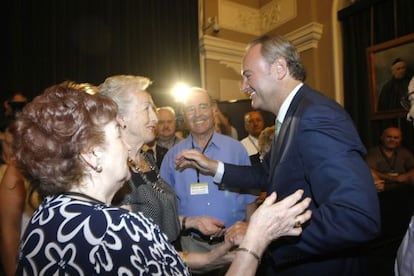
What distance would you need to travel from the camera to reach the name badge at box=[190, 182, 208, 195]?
249cm

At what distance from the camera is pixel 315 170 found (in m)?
1.21

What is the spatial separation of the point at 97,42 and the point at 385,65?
527 centimetres

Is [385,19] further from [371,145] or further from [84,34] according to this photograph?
[84,34]

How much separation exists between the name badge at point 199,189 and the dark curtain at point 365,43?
436 centimetres

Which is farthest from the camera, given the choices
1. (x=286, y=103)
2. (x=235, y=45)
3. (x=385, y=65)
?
(x=235, y=45)

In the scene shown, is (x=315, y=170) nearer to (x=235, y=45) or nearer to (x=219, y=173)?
(x=219, y=173)

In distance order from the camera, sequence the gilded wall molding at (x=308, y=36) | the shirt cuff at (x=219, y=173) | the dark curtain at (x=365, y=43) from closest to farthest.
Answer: the shirt cuff at (x=219, y=173) → the dark curtain at (x=365, y=43) → the gilded wall molding at (x=308, y=36)

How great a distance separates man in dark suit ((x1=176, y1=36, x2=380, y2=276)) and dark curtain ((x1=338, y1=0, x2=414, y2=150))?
4598mm

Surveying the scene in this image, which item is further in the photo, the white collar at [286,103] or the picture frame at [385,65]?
the picture frame at [385,65]

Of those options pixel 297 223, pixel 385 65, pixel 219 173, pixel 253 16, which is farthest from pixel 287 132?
pixel 253 16

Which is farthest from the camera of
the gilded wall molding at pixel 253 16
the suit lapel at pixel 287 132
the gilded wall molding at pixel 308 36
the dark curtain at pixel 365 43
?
the gilded wall molding at pixel 253 16

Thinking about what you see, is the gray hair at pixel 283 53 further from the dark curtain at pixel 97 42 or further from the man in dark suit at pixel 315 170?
the dark curtain at pixel 97 42

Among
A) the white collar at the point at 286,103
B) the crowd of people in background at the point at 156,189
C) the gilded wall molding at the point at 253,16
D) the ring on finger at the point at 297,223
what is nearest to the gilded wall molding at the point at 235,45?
the gilded wall molding at the point at 253,16

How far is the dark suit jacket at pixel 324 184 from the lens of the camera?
1123 millimetres
